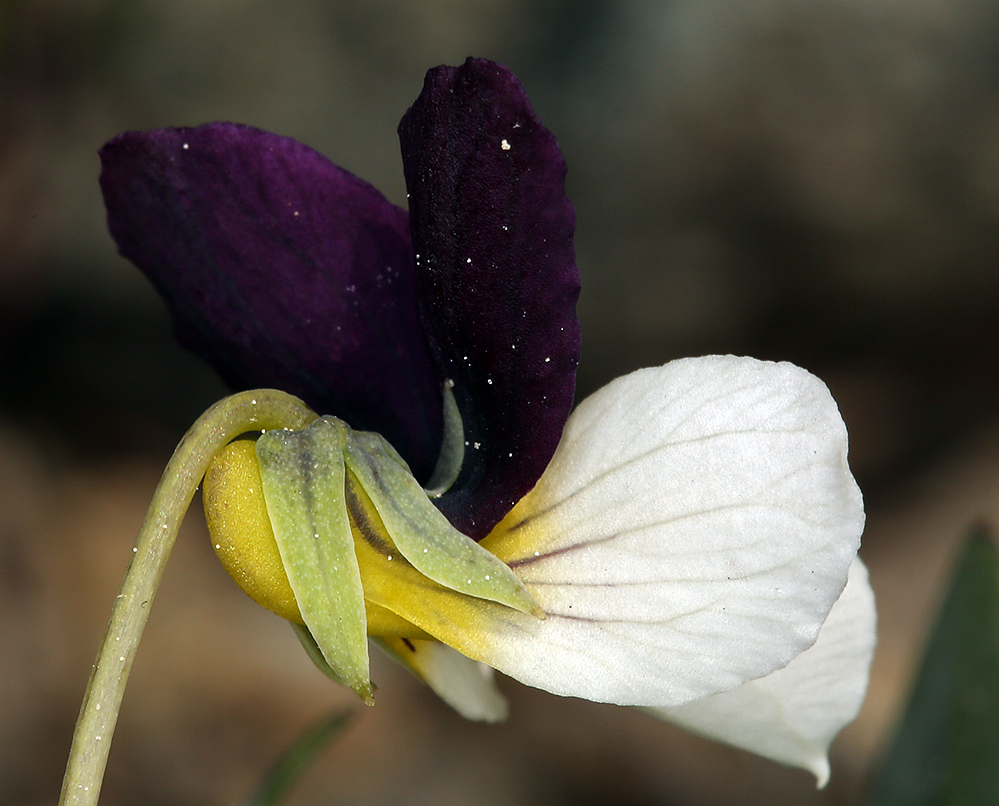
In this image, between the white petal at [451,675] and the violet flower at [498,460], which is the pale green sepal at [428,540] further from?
the white petal at [451,675]

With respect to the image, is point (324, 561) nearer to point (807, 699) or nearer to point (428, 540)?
point (428, 540)

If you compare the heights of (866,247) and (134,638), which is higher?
(866,247)

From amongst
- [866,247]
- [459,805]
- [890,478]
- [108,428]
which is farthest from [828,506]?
[108,428]

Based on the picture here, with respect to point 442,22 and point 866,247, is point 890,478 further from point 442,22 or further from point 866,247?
point 442,22

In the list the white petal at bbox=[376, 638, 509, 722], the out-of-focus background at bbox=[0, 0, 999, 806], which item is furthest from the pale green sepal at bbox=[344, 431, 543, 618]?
the out-of-focus background at bbox=[0, 0, 999, 806]

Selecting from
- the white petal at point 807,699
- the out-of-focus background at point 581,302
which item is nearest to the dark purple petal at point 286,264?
the white petal at point 807,699

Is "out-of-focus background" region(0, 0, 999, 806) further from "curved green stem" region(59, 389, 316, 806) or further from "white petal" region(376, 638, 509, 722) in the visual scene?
"curved green stem" region(59, 389, 316, 806)
